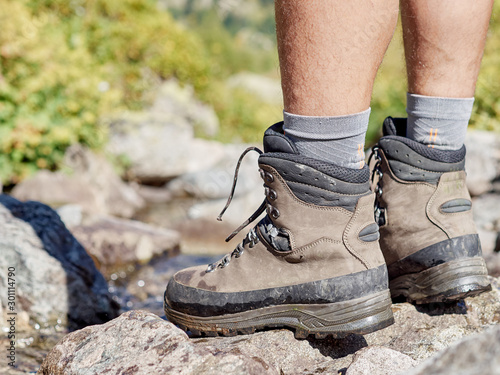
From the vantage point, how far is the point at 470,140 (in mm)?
6020

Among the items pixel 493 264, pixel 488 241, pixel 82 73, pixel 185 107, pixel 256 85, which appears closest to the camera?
pixel 493 264

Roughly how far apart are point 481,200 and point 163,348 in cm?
518

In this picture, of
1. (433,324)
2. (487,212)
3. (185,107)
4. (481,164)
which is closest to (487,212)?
(487,212)

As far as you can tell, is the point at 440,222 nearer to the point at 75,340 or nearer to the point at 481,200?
the point at 75,340

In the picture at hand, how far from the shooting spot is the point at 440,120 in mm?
Answer: 1759

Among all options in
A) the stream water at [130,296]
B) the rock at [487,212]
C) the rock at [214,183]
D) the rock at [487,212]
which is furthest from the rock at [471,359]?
the rock at [214,183]

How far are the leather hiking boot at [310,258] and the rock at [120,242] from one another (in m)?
2.10

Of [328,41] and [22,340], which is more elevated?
[328,41]

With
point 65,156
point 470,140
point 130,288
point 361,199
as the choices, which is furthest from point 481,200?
point 65,156

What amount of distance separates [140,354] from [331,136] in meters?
0.89

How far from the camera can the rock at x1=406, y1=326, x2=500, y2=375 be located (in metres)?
0.75

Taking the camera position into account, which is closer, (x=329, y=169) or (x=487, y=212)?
(x=329, y=169)

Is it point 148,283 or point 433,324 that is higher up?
point 433,324

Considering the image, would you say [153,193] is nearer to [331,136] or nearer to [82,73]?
[82,73]
